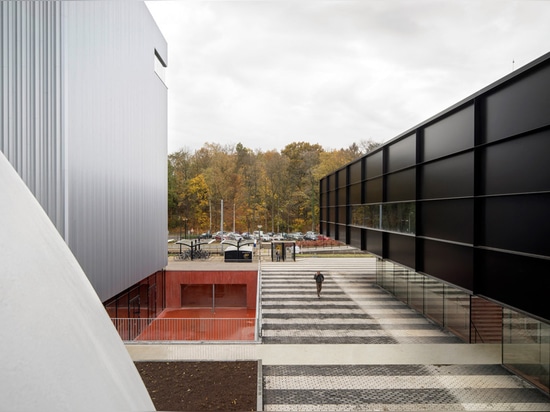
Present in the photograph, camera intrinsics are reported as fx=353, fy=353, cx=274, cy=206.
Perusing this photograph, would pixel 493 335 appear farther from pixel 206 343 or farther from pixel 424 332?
pixel 206 343

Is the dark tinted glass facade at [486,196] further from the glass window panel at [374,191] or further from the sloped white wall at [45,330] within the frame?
the sloped white wall at [45,330]

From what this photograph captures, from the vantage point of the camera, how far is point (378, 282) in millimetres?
23828

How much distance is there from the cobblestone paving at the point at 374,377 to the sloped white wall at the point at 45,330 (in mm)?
7555

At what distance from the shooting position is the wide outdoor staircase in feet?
41.7

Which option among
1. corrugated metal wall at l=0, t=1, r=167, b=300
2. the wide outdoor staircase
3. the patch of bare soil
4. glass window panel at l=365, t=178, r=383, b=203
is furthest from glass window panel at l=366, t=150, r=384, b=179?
corrugated metal wall at l=0, t=1, r=167, b=300

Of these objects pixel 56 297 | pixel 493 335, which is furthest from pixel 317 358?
pixel 56 297

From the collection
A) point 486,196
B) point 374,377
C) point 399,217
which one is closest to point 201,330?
point 374,377

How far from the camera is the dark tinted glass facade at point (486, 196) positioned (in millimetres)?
6645

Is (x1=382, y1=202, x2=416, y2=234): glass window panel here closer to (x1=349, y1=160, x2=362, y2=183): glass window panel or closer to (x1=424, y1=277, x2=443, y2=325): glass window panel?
(x1=424, y1=277, x2=443, y2=325): glass window panel

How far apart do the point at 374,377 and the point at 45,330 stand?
34.1ft

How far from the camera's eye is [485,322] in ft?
42.9

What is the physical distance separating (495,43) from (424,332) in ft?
37.2

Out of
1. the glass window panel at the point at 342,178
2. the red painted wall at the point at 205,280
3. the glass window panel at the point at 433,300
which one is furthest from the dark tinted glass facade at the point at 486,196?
the red painted wall at the point at 205,280

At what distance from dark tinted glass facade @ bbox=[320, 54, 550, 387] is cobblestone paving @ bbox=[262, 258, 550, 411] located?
139 cm
